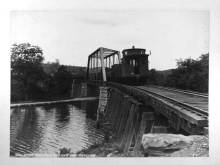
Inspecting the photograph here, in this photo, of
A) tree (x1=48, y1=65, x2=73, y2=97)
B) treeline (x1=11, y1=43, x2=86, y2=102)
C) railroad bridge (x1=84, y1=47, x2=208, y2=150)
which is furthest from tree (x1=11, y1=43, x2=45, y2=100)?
railroad bridge (x1=84, y1=47, x2=208, y2=150)

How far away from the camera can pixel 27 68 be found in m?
4.31

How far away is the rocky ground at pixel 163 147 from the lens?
4105 millimetres

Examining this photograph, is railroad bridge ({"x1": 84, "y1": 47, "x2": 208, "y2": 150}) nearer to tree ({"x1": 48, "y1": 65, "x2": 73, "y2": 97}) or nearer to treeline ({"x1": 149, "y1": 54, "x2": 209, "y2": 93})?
treeline ({"x1": 149, "y1": 54, "x2": 209, "y2": 93})

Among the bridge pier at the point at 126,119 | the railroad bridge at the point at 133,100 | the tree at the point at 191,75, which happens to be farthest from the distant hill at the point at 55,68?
the tree at the point at 191,75

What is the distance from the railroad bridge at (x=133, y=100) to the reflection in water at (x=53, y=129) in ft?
0.65

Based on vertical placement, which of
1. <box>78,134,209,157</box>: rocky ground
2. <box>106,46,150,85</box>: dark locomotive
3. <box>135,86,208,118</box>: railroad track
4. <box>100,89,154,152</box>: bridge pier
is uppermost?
<box>106,46,150,85</box>: dark locomotive

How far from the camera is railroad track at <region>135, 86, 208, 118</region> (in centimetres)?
404

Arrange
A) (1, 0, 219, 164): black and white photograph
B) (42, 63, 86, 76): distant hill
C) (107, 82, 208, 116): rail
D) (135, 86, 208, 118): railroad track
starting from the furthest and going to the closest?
(42, 63, 86, 76): distant hill, (1, 0, 219, 164): black and white photograph, (135, 86, 208, 118): railroad track, (107, 82, 208, 116): rail

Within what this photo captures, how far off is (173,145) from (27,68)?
6.16 ft

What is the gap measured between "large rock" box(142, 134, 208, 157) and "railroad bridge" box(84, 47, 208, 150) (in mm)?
81

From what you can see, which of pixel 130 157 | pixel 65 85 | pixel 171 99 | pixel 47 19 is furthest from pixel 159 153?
pixel 47 19

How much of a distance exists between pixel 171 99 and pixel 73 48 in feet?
4.08

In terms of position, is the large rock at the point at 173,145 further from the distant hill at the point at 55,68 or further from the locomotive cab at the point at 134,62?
the distant hill at the point at 55,68

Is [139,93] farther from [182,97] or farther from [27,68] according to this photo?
[27,68]
